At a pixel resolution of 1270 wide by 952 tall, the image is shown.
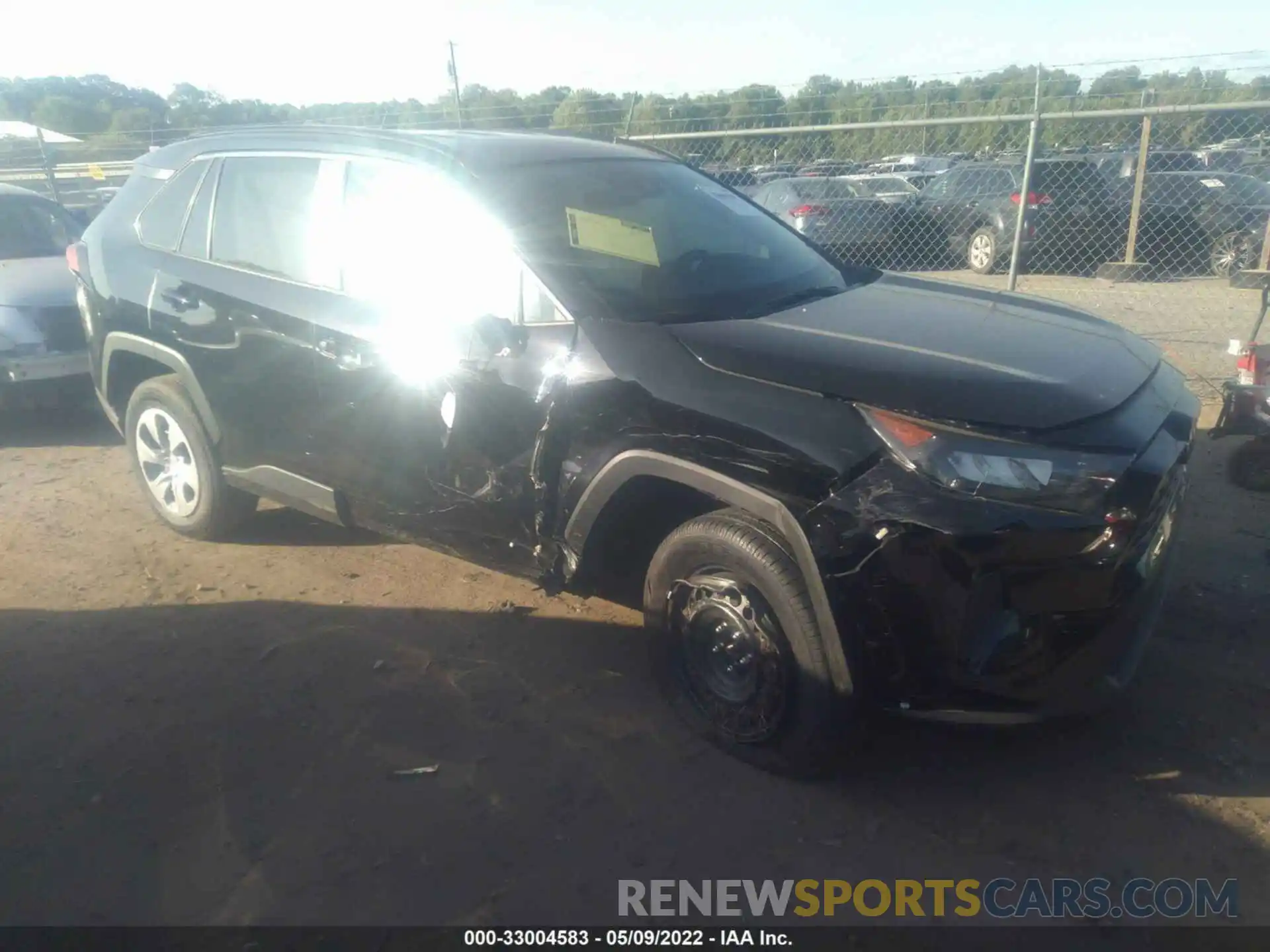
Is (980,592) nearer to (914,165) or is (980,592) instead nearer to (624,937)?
(624,937)

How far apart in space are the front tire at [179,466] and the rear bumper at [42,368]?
7.63 ft

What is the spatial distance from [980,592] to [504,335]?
1737 millimetres

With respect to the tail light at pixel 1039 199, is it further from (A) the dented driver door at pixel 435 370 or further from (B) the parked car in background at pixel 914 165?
(A) the dented driver door at pixel 435 370

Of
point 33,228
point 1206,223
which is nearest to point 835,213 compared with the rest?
point 1206,223

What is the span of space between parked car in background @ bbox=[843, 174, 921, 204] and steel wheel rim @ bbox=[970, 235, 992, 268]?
1.09 meters

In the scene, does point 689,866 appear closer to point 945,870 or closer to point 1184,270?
point 945,870

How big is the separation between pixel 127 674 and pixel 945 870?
10.1ft

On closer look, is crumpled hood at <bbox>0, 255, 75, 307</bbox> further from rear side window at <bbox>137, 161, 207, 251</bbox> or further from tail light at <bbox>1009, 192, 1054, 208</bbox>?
tail light at <bbox>1009, 192, 1054, 208</bbox>

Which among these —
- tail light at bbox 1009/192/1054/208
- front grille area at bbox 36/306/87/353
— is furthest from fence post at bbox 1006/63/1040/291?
front grille area at bbox 36/306/87/353

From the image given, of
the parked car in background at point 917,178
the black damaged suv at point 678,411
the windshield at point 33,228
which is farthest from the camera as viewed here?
the parked car in background at point 917,178

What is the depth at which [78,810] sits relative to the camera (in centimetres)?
312

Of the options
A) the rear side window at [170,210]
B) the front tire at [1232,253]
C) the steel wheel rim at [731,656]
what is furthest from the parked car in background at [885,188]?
the steel wheel rim at [731,656]

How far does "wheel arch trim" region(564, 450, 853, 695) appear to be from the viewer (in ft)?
9.24

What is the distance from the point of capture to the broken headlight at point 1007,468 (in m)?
2.66
